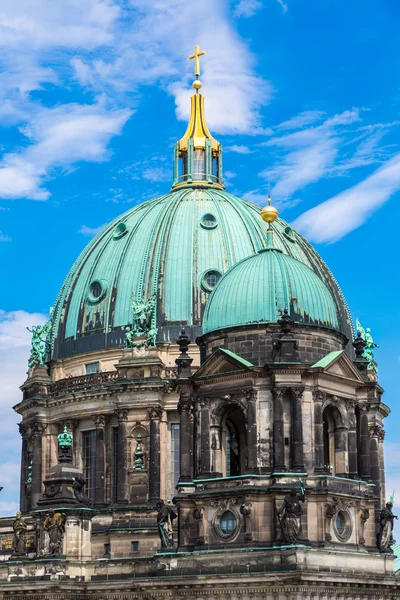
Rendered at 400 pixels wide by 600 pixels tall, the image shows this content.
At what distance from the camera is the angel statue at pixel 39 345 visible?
78.2 meters

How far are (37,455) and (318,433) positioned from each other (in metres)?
26.2

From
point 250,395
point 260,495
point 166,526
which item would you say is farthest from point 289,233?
point 260,495

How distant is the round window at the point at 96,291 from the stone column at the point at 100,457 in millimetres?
7806

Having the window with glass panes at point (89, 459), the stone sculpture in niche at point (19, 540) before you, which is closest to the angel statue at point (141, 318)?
the window with glass panes at point (89, 459)

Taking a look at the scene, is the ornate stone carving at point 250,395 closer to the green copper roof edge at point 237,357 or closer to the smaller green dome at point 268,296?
the green copper roof edge at point 237,357

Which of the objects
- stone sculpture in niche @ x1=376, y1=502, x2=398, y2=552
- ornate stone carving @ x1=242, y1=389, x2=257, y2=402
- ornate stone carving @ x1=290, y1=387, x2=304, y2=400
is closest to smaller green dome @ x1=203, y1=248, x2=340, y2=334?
ornate stone carving @ x1=242, y1=389, x2=257, y2=402

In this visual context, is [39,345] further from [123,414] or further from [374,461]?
[374,461]

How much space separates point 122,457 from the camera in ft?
233

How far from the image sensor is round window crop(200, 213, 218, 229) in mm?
77131

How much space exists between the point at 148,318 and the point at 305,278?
A: 16322mm

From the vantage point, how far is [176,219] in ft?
255

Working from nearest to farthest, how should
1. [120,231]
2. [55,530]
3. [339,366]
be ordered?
1. [339,366]
2. [55,530]
3. [120,231]

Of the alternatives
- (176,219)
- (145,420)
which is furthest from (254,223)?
(145,420)

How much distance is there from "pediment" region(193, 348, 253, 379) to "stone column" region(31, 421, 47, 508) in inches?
859
